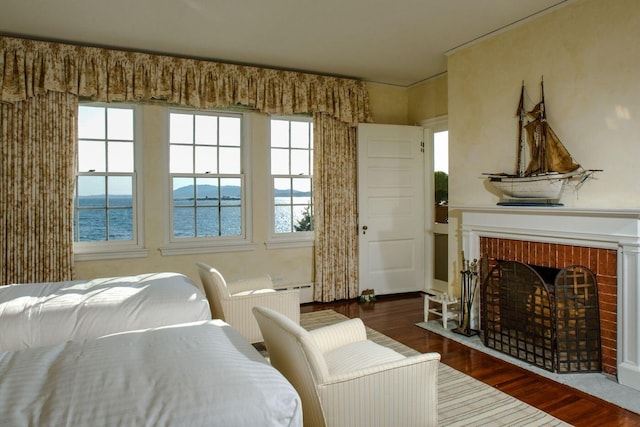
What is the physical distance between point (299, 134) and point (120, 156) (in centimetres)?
208

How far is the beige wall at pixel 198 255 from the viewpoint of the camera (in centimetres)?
454

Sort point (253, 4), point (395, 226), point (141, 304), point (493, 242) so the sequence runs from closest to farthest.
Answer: point (141, 304) < point (253, 4) < point (493, 242) < point (395, 226)

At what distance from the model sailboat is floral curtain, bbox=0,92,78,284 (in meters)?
4.07

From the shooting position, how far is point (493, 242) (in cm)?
393

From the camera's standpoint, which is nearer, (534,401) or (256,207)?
(534,401)

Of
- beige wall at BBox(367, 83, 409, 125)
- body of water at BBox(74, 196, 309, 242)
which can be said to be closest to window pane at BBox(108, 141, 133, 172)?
body of water at BBox(74, 196, 309, 242)

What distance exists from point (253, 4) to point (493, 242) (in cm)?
293

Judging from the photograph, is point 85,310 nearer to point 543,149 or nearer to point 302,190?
point 302,190

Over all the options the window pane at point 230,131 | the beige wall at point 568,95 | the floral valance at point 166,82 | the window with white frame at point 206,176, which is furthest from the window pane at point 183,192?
the beige wall at point 568,95

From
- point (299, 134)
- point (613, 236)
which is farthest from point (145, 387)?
point (299, 134)

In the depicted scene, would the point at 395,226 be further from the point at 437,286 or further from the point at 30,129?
the point at 30,129

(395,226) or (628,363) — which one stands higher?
(395,226)

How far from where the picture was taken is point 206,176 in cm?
488

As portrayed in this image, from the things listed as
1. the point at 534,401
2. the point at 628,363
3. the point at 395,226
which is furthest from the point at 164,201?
the point at 628,363
